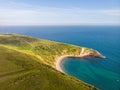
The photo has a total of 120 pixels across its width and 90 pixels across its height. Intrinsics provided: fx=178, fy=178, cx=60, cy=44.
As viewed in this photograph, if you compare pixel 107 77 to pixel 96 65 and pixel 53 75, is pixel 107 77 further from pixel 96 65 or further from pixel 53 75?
pixel 53 75

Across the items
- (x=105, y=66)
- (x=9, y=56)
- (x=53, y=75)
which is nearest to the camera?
(x=53, y=75)

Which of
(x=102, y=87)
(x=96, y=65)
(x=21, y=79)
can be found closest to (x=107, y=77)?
(x=102, y=87)

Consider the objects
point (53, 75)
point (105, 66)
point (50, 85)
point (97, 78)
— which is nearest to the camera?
point (50, 85)

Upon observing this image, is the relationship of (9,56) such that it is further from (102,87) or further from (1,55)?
(102,87)

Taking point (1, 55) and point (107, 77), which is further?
point (1, 55)

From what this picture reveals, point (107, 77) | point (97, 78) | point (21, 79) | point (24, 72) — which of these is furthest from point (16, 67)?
point (107, 77)

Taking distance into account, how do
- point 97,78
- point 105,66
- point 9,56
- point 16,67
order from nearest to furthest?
point 16,67 → point 97,78 → point 9,56 → point 105,66

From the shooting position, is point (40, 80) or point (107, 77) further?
point (107, 77)

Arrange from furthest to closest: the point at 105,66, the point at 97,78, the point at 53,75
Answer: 1. the point at 105,66
2. the point at 97,78
3. the point at 53,75

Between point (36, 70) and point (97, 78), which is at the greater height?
point (36, 70)
